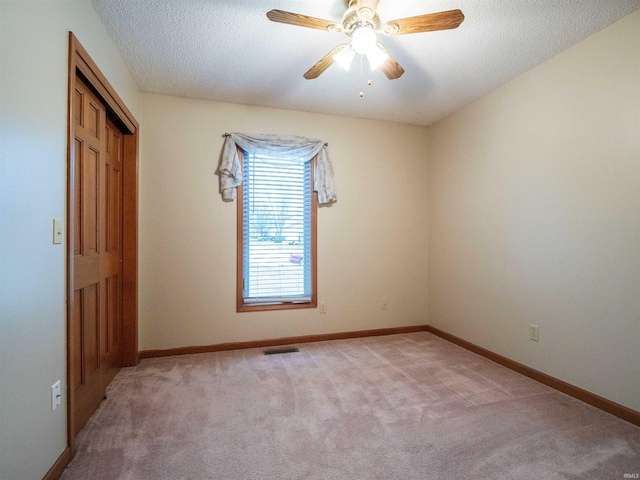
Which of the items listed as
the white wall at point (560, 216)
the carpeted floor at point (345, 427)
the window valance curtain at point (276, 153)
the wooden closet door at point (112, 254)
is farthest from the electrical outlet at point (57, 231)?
the white wall at point (560, 216)

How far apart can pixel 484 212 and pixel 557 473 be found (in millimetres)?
2203

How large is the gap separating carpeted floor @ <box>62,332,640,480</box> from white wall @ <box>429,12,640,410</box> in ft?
1.30

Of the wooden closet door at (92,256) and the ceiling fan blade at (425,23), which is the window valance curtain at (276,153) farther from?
the ceiling fan blade at (425,23)

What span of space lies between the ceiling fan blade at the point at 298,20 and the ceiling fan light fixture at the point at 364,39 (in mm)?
136

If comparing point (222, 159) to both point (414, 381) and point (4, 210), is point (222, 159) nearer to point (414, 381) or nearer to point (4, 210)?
point (4, 210)

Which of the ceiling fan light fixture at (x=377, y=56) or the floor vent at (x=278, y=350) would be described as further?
the floor vent at (x=278, y=350)

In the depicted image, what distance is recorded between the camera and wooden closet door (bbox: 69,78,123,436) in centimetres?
177

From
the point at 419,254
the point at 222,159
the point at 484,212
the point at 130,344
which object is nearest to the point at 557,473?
the point at 484,212

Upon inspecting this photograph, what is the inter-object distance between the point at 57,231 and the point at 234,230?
1789mm

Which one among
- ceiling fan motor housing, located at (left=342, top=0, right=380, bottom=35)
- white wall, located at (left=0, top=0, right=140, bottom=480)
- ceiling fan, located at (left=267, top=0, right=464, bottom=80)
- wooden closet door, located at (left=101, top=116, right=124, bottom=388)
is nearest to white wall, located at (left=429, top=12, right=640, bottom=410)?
ceiling fan, located at (left=267, top=0, right=464, bottom=80)

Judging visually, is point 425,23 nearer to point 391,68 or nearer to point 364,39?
point 364,39

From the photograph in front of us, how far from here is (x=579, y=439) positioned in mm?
1726

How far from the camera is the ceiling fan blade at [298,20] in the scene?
5.16 ft

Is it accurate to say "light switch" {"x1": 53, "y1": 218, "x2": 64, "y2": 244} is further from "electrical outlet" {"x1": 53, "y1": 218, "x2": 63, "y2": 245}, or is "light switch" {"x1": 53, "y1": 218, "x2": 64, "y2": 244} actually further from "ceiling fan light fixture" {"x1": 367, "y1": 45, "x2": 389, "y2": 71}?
"ceiling fan light fixture" {"x1": 367, "y1": 45, "x2": 389, "y2": 71}
